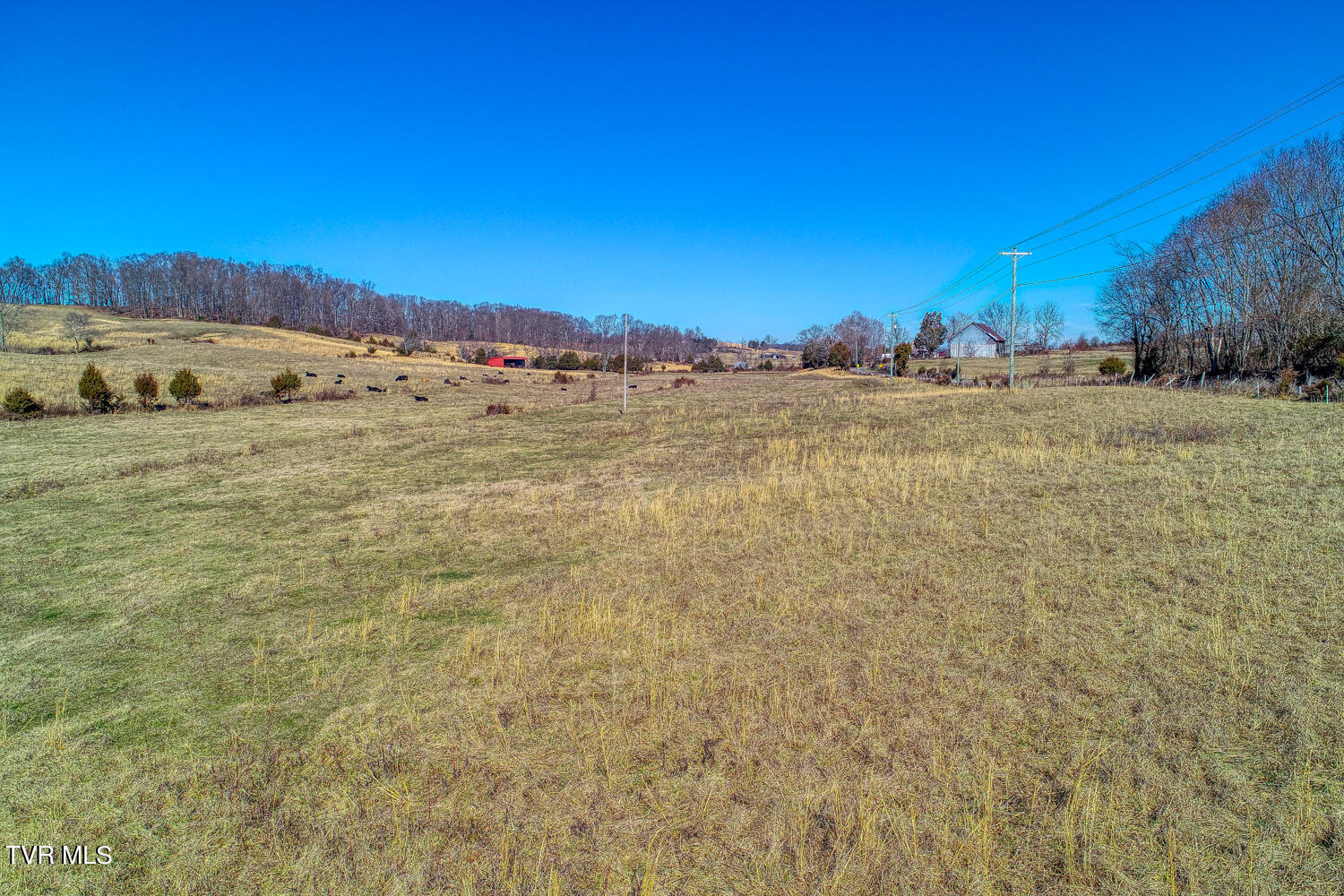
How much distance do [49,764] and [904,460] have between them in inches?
692

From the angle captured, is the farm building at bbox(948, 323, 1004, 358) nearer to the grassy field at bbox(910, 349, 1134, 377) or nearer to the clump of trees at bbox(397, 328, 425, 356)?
the grassy field at bbox(910, 349, 1134, 377)

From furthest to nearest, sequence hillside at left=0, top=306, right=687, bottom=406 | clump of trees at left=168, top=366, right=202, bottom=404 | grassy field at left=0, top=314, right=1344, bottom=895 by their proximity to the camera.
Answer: hillside at left=0, top=306, right=687, bottom=406 → clump of trees at left=168, top=366, right=202, bottom=404 → grassy field at left=0, top=314, right=1344, bottom=895

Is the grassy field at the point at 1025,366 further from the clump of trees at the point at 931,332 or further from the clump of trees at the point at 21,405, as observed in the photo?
the clump of trees at the point at 21,405

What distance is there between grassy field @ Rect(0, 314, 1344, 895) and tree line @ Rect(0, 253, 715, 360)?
111876 mm

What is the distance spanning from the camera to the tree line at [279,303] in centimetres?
11606

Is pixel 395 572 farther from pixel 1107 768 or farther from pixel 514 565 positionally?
pixel 1107 768

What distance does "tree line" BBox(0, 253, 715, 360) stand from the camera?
116 metres

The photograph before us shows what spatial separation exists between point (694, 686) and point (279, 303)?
154795 millimetres

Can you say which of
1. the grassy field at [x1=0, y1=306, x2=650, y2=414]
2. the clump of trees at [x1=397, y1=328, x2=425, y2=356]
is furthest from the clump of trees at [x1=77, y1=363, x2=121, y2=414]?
the clump of trees at [x1=397, y1=328, x2=425, y2=356]

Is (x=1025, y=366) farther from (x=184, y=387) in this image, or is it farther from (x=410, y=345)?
(x=410, y=345)

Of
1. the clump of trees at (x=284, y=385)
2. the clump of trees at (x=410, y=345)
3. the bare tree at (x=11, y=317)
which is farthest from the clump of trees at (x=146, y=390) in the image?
the clump of trees at (x=410, y=345)

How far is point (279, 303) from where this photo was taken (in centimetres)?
12950

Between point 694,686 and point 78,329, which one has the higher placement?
point 78,329

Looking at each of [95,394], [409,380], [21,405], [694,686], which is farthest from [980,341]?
[21,405]
